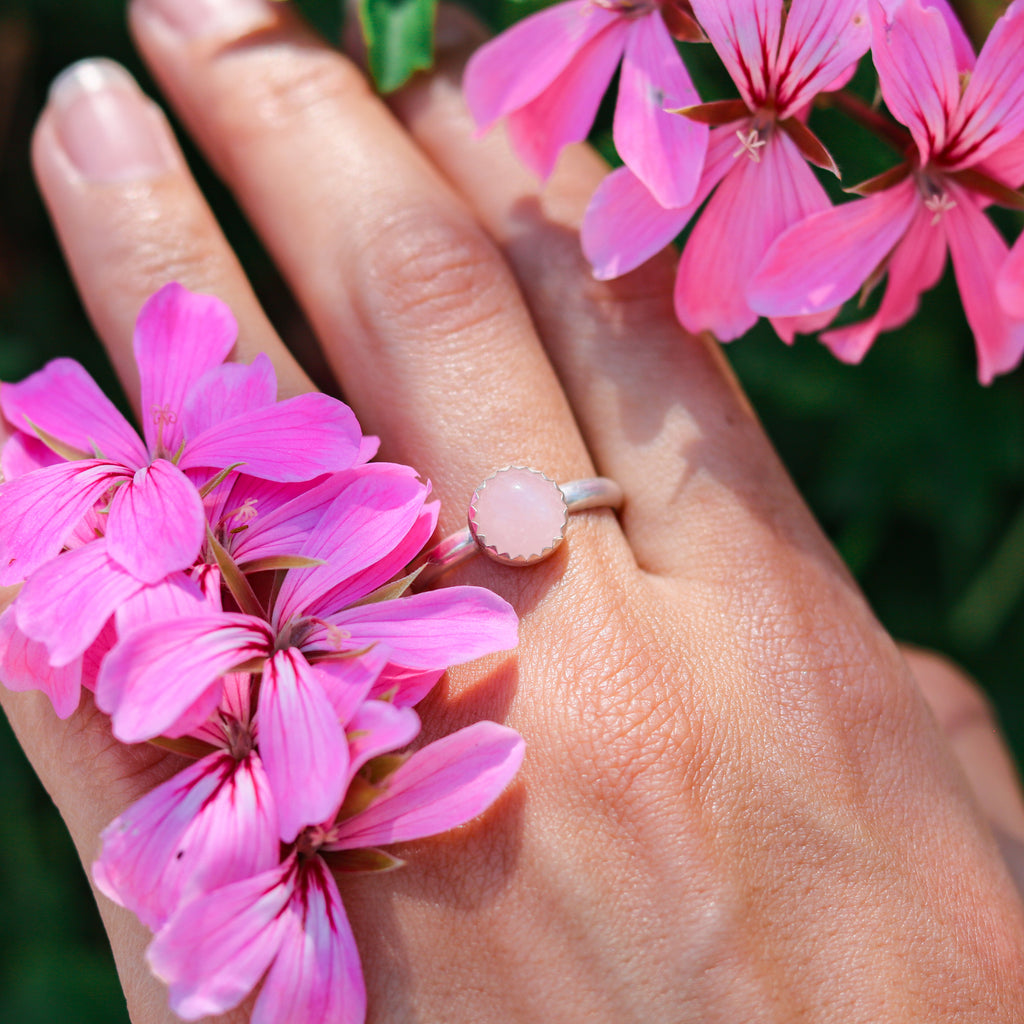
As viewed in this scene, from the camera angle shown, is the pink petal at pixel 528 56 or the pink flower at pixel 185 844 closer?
the pink flower at pixel 185 844

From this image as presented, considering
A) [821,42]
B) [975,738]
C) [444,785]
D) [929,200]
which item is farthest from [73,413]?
[975,738]

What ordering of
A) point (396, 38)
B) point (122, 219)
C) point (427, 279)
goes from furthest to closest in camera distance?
1. point (396, 38)
2. point (122, 219)
3. point (427, 279)

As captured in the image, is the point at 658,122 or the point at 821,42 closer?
the point at 821,42

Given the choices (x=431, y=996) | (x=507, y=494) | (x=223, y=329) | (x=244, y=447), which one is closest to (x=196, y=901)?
(x=431, y=996)

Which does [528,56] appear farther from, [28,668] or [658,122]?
[28,668]

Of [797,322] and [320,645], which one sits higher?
[797,322]

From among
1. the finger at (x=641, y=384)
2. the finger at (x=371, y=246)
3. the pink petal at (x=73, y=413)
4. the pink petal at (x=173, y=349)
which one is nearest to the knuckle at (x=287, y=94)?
the finger at (x=371, y=246)

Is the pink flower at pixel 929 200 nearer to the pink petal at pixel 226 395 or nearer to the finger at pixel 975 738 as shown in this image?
the pink petal at pixel 226 395

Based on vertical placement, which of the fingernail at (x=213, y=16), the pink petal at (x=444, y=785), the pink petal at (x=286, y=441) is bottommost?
the pink petal at (x=444, y=785)
